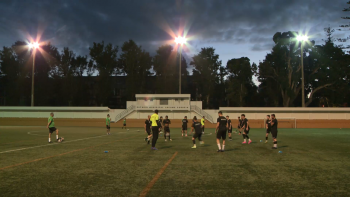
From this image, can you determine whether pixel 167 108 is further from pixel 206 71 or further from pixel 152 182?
pixel 152 182

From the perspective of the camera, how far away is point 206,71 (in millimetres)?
66188

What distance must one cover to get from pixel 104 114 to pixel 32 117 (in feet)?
46.8

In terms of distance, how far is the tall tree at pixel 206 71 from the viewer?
65875mm

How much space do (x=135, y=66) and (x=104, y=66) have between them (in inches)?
331

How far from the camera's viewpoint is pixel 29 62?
68500mm

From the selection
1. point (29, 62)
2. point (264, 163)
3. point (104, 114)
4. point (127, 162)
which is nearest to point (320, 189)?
point (264, 163)

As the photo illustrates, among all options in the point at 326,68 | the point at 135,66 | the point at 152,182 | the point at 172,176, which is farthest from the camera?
the point at 135,66

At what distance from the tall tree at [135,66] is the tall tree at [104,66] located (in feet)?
10.7

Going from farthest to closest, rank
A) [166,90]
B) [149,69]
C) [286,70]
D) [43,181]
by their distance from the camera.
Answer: [149,69] → [166,90] → [286,70] → [43,181]

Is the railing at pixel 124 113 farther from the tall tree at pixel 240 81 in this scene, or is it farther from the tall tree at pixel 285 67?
the tall tree at pixel 285 67

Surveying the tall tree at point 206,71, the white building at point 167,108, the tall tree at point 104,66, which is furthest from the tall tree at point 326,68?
the tall tree at point 104,66

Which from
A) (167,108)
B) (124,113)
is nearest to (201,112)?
(167,108)

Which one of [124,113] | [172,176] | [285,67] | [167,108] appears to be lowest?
[172,176]

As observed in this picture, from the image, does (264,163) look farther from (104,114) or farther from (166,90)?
(166,90)
